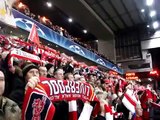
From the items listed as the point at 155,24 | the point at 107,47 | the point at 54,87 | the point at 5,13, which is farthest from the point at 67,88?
the point at 107,47

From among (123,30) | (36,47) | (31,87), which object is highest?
(123,30)

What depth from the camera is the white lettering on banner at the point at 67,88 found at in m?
1.78

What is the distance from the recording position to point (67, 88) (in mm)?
1889

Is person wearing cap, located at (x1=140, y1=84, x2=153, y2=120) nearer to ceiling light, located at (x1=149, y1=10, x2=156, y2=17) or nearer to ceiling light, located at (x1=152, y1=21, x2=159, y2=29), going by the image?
ceiling light, located at (x1=149, y1=10, x2=156, y2=17)

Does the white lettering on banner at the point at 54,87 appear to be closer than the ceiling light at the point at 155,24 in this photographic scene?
Yes

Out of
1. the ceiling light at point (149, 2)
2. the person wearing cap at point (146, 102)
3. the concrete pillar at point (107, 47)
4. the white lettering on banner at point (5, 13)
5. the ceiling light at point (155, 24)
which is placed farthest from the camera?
the concrete pillar at point (107, 47)

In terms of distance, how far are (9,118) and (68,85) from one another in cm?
56

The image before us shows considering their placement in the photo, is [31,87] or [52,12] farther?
[52,12]

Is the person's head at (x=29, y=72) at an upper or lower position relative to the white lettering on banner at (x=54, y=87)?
upper

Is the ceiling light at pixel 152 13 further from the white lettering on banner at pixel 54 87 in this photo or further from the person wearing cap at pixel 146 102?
the white lettering on banner at pixel 54 87

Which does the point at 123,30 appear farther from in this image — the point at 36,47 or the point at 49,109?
the point at 49,109

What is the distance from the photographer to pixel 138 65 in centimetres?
1970

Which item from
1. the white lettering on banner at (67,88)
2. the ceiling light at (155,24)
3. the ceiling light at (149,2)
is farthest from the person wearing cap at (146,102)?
the ceiling light at (155,24)

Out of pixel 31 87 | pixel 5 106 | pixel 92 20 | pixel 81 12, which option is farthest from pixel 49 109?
→ pixel 92 20
